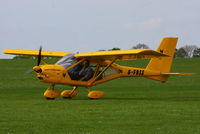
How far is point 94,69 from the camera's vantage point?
846 inches

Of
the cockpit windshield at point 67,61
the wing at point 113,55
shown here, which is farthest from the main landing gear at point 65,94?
the wing at point 113,55

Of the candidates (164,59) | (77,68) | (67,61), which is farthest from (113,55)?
(164,59)

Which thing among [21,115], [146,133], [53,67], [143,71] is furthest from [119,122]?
[143,71]

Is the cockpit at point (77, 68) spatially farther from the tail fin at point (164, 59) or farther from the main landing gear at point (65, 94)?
the tail fin at point (164, 59)

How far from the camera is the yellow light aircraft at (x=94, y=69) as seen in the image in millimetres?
19312

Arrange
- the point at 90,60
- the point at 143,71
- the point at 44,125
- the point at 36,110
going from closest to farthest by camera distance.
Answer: the point at 44,125 → the point at 36,110 → the point at 90,60 → the point at 143,71

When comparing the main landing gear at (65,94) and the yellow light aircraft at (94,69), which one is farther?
the main landing gear at (65,94)

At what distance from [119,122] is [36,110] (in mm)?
4108

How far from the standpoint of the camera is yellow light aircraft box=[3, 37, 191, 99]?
19.3 m

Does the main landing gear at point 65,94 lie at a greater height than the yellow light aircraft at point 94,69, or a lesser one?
lesser

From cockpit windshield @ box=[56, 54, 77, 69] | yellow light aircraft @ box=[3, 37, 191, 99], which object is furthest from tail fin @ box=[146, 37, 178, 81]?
cockpit windshield @ box=[56, 54, 77, 69]

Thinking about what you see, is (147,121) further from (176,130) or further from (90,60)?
(90,60)

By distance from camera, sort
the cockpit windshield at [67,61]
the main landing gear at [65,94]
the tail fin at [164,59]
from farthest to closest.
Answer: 1. the tail fin at [164,59]
2. the cockpit windshield at [67,61]
3. the main landing gear at [65,94]

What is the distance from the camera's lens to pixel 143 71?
2320cm
